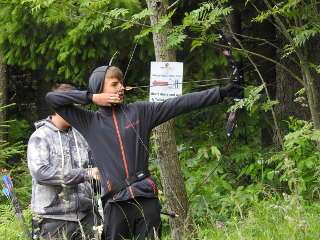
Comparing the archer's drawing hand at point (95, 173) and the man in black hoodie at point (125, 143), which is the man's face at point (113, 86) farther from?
the archer's drawing hand at point (95, 173)

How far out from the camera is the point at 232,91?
14.9 ft

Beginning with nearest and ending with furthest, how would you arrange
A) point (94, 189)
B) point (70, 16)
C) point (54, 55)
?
1. point (94, 189)
2. point (70, 16)
3. point (54, 55)

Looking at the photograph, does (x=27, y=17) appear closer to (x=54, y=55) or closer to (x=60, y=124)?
(x=54, y=55)

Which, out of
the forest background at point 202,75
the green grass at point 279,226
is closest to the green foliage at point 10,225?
the forest background at point 202,75

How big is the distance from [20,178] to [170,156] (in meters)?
4.87

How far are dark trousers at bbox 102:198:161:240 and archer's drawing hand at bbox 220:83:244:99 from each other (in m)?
0.90

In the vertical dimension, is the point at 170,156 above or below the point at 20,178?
above

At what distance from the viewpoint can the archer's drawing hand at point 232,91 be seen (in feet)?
14.8

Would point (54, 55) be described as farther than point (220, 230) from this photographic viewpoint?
Yes

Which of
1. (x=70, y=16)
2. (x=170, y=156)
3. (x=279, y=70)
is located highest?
(x=70, y=16)

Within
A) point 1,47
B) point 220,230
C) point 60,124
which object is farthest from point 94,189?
point 1,47

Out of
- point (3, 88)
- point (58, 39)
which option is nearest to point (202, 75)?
point (58, 39)

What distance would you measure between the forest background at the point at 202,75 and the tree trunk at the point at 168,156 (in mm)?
11

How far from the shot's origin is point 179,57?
931 cm
